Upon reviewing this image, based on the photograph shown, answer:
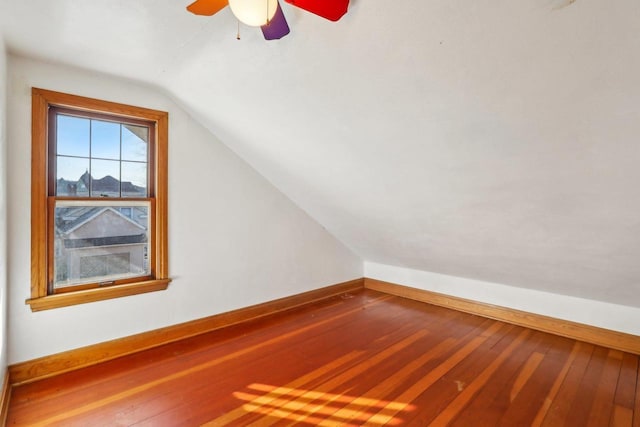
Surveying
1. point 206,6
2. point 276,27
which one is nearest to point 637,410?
point 276,27

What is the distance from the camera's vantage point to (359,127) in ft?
6.68

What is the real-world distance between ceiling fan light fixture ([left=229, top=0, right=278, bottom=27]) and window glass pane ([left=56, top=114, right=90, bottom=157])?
76.7 inches

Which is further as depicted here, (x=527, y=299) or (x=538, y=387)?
(x=527, y=299)

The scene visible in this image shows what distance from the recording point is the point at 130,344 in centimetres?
256

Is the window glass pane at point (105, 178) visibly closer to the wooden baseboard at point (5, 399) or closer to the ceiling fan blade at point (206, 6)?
the wooden baseboard at point (5, 399)

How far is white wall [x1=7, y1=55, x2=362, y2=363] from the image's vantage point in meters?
2.11

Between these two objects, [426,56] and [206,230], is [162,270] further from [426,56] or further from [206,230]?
[426,56]

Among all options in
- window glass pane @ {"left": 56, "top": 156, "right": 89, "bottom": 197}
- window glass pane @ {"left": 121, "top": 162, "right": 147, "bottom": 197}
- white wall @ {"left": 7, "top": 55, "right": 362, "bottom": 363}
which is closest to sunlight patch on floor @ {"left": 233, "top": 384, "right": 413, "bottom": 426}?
white wall @ {"left": 7, "top": 55, "right": 362, "bottom": 363}

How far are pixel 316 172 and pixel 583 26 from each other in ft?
6.61

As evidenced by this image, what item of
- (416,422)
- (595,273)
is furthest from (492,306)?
(416,422)

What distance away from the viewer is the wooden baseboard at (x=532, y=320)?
109 inches

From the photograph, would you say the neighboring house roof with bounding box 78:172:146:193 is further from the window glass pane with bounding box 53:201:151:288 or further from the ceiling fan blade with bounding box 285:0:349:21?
the ceiling fan blade with bounding box 285:0:349:21

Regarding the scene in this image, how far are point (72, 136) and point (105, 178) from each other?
0.36 metres

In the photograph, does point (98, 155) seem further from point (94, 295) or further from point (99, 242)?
point (94, 295)
